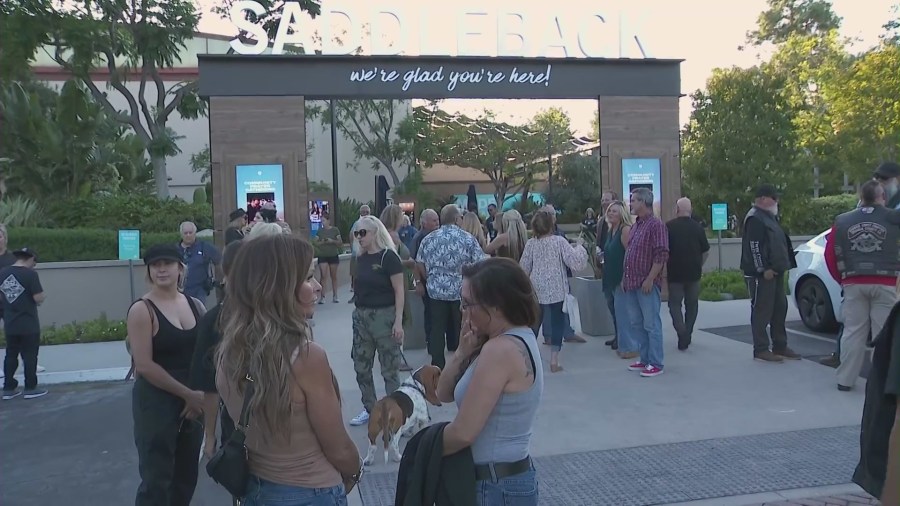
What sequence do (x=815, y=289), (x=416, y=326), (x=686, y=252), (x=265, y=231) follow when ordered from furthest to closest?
(x=416, y=326)
(x=815, y=289)
(x=686, y=252)
(x=265, y=231)

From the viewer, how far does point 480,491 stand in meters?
2.59

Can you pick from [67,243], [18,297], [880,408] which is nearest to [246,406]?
[880,408]

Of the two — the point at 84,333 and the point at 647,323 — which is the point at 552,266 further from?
the point at 84,333

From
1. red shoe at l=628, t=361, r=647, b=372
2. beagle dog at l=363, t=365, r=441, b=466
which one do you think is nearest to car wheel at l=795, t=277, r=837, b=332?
red shoe at l=628, t=361, r=647, b=372

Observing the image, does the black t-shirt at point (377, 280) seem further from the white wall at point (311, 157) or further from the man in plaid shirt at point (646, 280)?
the white wall at point (311, 157)

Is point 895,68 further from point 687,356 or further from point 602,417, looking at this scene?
point 602,417

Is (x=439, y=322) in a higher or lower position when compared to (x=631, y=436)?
higher

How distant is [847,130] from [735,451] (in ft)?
62.8

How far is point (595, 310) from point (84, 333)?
749cm

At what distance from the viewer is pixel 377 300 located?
19.6ft

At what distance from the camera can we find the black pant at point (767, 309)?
25.8 ft

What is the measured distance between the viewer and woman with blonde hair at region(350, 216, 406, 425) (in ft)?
19.5

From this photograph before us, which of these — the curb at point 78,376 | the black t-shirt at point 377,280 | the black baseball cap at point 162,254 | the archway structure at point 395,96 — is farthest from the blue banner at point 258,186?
the black baseball cap at point 162,254

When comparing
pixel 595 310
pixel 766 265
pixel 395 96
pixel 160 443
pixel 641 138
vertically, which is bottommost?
pixel 595 310
